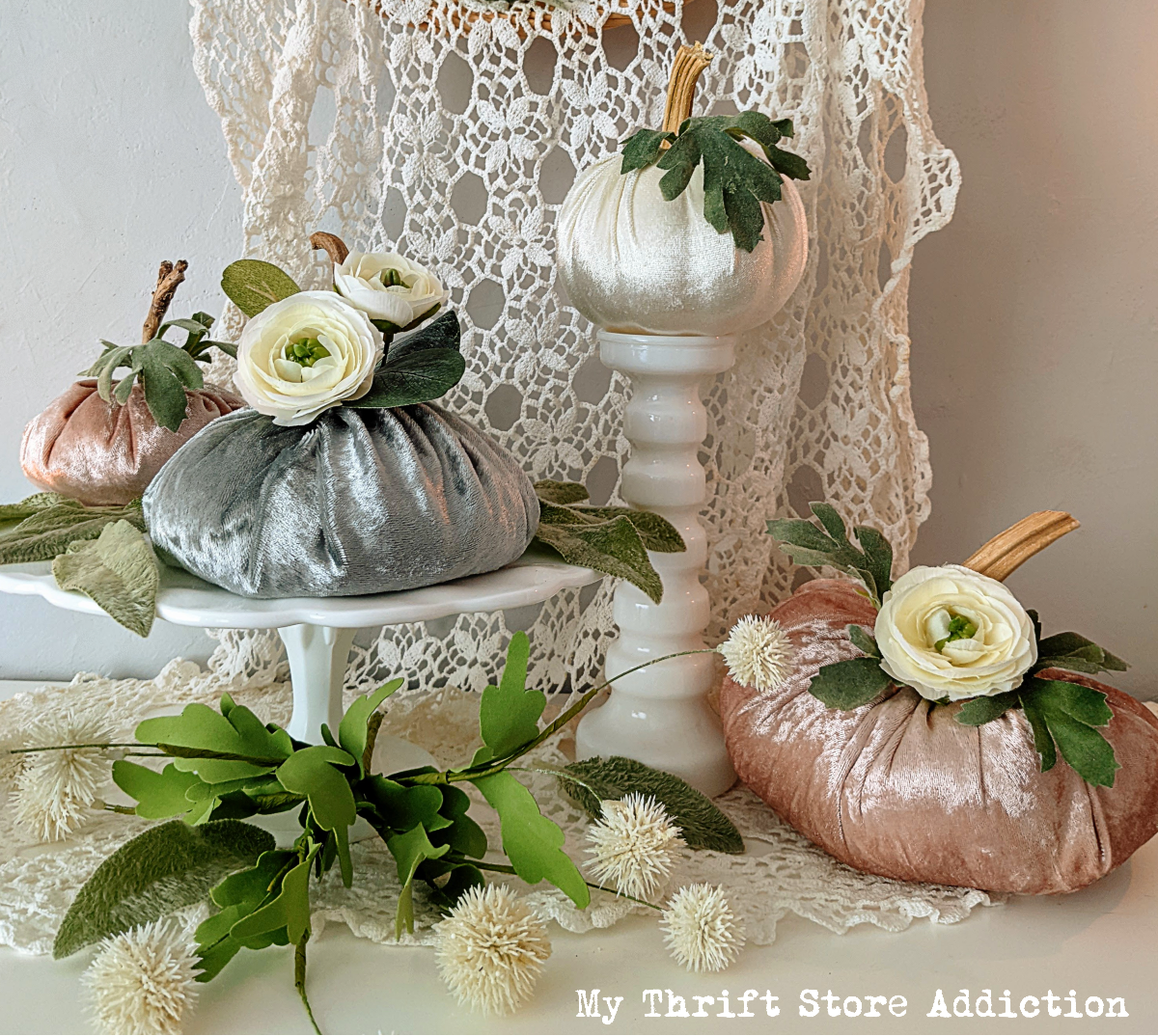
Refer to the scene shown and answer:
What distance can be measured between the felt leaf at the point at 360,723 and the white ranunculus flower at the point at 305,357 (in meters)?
0.15

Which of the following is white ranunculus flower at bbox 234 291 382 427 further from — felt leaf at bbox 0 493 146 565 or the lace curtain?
the lace curtain

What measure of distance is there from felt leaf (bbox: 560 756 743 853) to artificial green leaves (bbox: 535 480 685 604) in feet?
0.38

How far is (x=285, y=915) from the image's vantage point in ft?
1.56

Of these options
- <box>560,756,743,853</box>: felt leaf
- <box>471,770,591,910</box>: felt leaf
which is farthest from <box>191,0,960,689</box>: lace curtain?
<box>471,770,591,910</box>: felt leaf

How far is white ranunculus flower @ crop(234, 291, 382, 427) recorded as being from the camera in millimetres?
508

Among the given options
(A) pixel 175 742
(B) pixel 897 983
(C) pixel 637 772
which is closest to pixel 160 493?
(A) pixel 175 742

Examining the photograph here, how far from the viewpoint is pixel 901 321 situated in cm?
76

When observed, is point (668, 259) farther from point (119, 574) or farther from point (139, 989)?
point (139, 989)

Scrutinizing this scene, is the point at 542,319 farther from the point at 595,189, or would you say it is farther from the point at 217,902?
the point at 217,902

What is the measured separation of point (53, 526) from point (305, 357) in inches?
7.5

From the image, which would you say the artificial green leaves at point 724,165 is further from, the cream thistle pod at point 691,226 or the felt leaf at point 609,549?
the felt leaf at point 609,549

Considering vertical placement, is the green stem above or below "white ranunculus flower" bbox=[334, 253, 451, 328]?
below

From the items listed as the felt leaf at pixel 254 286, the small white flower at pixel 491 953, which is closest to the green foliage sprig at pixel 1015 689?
the small white flower at pixel 491 953

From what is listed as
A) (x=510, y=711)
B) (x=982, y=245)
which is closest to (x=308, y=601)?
(x=510, y=711)
